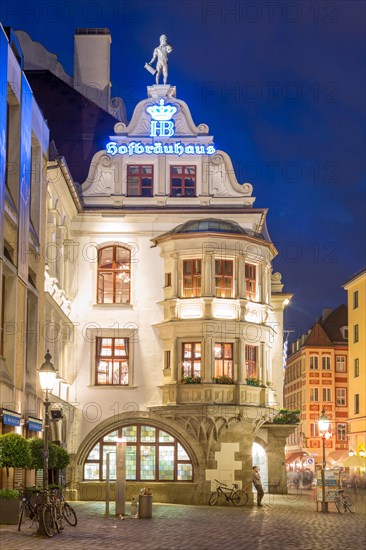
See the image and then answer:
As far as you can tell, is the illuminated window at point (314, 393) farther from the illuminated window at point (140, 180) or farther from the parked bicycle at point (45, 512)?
the parked bicycle at point (45, 512)

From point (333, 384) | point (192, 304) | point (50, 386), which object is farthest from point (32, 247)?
point (333, 384)

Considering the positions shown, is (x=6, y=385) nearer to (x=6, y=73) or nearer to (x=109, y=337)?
(x=6, y=73)

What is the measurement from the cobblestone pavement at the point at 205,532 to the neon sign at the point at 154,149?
16104 millimetres

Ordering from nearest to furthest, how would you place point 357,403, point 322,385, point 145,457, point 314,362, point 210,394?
point 210,394 < point 145,457 < point 357,403 < point 322,385 < point 314,362

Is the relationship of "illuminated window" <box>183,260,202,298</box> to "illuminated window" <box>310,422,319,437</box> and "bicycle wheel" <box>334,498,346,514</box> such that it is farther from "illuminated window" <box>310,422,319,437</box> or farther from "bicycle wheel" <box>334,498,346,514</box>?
"illuminated window" <box>310,422,319,437</box>

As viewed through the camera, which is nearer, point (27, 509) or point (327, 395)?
point (27, 509)

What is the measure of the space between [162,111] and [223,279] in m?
8.33

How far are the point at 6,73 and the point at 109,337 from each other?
1838 cm

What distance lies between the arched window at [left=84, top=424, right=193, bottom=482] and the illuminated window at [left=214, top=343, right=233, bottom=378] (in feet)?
→ 11.7

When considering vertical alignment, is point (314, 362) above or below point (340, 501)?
above

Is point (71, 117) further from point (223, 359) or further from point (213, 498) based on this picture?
point (213, 498)

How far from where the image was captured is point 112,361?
45062 millimetres

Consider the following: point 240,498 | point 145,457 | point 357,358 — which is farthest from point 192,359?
point 357,358

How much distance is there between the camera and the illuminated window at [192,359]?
143ft
